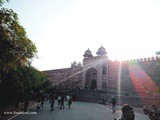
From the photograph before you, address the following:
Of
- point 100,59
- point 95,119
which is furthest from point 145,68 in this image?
point 95,119

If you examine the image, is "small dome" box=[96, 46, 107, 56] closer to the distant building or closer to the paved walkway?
the distant building

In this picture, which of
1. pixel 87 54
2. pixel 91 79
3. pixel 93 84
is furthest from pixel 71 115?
pixel 87 54

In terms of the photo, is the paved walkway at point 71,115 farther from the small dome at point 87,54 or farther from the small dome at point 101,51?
the small dome at point 87,54

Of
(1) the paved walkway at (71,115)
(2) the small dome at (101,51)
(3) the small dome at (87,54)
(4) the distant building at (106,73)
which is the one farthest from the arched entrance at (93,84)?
(1) the paved walkway at (71,115)

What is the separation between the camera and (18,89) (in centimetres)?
1521

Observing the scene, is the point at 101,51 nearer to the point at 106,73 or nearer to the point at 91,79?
the point at 106,73

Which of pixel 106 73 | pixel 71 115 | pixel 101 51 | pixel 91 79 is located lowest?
pixel 71 115

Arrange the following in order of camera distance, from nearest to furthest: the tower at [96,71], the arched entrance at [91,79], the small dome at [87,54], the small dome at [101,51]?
the tower at [96,71] < the arched entrance at [91,79] < the small dome at [101,51] < the small dome at [87,54]

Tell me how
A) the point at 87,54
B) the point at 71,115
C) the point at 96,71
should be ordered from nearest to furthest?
1. the point at 71,115
2. the point at 96,71
3. the point at 87,54

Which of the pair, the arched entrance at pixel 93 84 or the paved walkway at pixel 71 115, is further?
the arched entrance at pixel 93 84

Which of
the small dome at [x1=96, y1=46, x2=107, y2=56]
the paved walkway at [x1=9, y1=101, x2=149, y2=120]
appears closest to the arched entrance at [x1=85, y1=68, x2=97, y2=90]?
the small dome at [x1=96, y1=46, x2=107, y2=56]

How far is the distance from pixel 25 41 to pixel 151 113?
10487 millimetres

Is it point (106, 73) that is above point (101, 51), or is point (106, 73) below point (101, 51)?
below

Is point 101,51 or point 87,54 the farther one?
point 87,54
